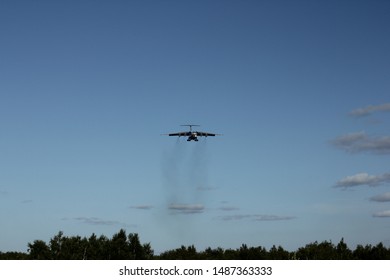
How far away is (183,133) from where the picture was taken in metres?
133
